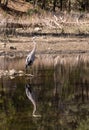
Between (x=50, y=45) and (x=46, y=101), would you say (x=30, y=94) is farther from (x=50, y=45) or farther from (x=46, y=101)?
(x=50, y=45)

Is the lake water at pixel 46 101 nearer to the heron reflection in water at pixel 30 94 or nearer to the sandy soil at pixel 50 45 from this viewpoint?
the heron reflection in water at pixel 30 94

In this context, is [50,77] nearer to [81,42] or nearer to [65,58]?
[65,58]

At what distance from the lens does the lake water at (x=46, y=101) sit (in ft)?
37.0


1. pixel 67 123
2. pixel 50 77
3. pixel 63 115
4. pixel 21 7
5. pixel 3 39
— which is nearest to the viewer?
pixel 67 123

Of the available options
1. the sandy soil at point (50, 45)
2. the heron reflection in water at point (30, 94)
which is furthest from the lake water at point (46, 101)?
the sandy soil at point (50, 45)

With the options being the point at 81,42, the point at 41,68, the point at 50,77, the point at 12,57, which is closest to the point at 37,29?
the point at 81,42

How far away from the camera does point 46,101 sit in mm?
13852

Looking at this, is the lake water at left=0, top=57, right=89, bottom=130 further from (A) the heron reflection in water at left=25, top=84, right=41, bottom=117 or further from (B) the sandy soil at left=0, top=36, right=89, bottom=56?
(B) the sandy soil at left=0, top=36, right=89, bottom=56

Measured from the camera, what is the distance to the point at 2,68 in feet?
70.9

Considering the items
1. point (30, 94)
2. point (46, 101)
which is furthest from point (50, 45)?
point (46, 101)

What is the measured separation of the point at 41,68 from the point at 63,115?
10.0 m

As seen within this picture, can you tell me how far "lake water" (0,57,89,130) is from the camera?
11.3 metres

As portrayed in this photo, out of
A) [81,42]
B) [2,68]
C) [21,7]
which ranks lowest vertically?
[21,7]

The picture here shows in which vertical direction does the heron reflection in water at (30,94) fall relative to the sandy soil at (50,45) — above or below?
above
